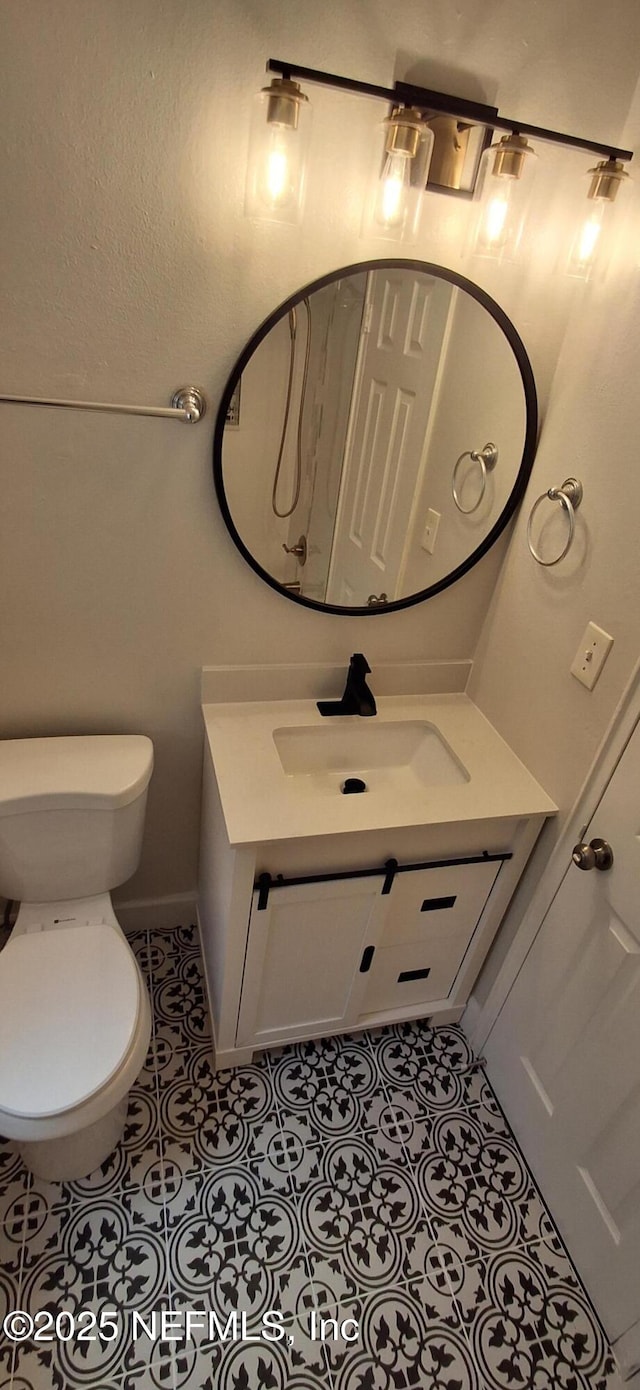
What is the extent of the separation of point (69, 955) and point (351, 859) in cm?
61

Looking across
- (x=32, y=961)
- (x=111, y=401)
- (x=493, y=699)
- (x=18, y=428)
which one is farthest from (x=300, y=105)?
(x=32, y=961)

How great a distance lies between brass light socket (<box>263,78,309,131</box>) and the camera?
41.3 inches

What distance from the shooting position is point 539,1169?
1588mm

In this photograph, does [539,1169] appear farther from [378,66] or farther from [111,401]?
[378,66]

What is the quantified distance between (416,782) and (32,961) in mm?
908

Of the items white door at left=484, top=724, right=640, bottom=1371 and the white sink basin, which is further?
the white sink basin

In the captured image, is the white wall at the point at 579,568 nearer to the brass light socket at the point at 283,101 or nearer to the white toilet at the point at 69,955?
the brass light socket at the point at 283,101

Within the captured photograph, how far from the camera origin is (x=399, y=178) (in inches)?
45.9

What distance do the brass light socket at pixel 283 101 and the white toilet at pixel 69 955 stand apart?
1148mm

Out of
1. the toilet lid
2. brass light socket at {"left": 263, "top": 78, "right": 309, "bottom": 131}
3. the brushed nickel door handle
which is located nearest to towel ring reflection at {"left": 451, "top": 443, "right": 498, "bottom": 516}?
brass light socket at {"left": 263, "top": 78, "right": 309, "bottom": 131}

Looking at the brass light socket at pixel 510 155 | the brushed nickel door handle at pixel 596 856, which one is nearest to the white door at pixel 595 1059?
the brushed nickel door handle at pixel 596 856

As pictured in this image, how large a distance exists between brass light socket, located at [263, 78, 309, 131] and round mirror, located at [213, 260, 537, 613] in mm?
240

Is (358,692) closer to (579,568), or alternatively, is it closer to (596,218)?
(579,568)

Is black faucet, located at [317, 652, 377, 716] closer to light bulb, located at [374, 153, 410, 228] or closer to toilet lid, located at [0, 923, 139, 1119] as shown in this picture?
toilet lid, located at [0, 923, 139, 1119]
